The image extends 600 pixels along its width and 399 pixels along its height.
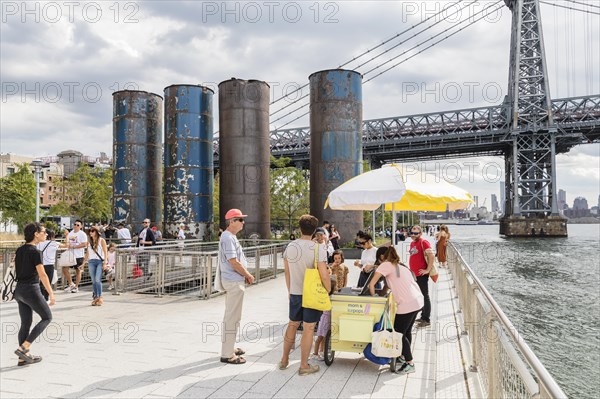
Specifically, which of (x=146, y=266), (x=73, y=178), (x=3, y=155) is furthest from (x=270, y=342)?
(x=3, y=155)

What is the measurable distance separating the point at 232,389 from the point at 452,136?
72.9 metres

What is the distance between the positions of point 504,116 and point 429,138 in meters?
18.7

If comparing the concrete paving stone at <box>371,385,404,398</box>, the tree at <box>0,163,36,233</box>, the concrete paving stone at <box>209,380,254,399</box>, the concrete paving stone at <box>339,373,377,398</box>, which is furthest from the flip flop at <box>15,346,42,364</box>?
the tree at <box>0,163,36,233</box>

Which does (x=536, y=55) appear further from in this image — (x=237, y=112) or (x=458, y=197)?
(x=458, y=197)

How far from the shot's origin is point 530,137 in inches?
2840

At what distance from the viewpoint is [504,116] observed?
8106cm

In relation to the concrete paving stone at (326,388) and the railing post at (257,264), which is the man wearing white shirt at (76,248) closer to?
the railing post at (257,264)

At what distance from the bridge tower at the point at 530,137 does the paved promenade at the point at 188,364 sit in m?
71.2

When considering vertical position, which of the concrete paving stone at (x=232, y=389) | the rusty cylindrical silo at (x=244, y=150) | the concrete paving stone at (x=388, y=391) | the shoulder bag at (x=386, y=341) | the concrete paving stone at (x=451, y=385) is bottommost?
the concrete paving stone at (x=451, y=385)

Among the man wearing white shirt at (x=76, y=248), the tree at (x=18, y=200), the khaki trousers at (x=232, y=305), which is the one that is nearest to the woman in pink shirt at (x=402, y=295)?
the khaki trousers at (x=232, y=305)

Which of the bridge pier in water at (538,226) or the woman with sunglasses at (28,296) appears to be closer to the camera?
the woman with sunglasses at (28,296)

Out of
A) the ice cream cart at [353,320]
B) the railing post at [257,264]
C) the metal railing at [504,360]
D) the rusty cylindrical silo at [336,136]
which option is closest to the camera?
the metal railing at [504,360]

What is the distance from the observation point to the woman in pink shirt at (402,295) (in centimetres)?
554

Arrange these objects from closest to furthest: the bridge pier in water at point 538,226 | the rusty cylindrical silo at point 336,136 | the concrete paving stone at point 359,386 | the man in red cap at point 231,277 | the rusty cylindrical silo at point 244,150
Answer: the concrete paving stone at point 359,386 < the man in red cap at point 231,277 < the rusty cylindrical silo at point 336,136 < the rusty cylindrical silo at point 244,150 < the bridge pier in water at point 538,226
